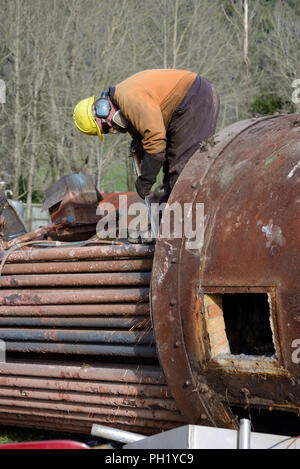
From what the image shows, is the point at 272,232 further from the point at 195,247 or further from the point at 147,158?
the point at 147,158

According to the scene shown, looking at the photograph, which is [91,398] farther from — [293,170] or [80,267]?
[293,170]

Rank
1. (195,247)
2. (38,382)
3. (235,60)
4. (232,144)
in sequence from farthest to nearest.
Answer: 1. (235,60)
2. (38,382)
3. (232,144)
4. (195,247)

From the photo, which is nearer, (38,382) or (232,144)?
(232,144)

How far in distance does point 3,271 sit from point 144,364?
46.5 inches

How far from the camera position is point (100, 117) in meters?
4.27

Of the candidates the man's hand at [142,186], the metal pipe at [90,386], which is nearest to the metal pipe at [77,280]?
the metal pipe at [90,386]

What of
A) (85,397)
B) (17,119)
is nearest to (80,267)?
(85,397)

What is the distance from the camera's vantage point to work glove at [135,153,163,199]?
398 cm

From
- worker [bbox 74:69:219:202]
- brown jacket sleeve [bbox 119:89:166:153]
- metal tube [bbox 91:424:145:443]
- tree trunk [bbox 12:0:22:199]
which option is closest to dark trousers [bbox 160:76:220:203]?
worker [bbox 74:69:219:202]

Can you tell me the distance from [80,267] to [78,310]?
0.25 meters

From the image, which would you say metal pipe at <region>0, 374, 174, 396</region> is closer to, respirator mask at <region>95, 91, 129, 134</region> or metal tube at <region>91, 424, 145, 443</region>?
metal tube at <region>91, 424, 145, 443</region>

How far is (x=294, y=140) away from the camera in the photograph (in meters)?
2.70

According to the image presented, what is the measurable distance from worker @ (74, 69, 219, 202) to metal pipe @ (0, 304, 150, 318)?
112cm

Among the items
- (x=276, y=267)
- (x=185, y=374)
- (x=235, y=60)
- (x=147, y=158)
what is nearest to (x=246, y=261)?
(x=276, y=267)
